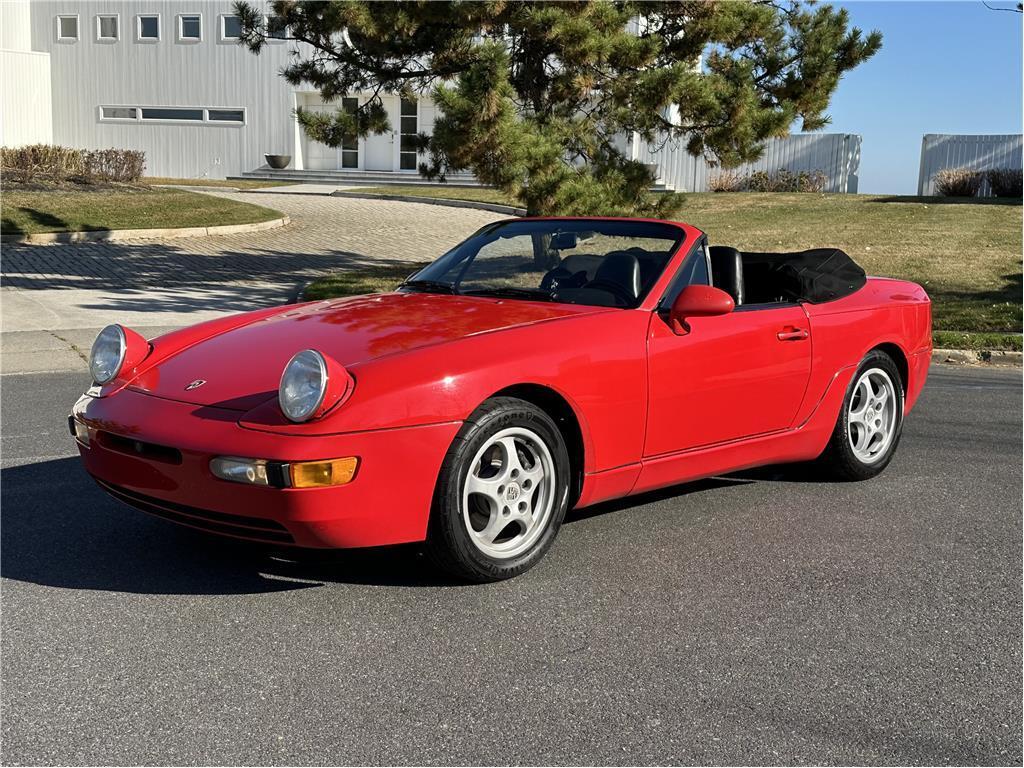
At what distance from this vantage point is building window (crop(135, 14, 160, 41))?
138ft

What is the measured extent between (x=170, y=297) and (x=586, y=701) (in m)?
12.1

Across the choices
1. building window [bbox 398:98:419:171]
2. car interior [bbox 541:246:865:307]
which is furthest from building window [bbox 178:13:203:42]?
car interior [bbox 541:246:865:307]

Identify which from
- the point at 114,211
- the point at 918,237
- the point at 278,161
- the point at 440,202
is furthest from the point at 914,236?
the point at 278,161

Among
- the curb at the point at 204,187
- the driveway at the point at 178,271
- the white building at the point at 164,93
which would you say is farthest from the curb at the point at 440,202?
the white building at the point at 164,93

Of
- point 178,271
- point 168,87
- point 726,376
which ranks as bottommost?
point 178,271

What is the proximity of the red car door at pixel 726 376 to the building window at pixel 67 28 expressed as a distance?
4355cm

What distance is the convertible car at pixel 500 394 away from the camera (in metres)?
3.92

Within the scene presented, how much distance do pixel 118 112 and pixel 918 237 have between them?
104ft

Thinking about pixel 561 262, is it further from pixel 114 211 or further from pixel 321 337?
pixel 114 211

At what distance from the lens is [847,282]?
600 centimetres

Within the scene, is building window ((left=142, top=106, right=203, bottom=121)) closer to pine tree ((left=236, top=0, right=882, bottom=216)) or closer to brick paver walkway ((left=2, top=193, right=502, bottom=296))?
brick paver walkway ((left=2, top=193, right=502, bottom=296))

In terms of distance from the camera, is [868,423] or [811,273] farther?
[868,423]

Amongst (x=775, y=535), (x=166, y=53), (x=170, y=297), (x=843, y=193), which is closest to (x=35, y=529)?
(x=775, y=535)

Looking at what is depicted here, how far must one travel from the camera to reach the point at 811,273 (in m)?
5.86
